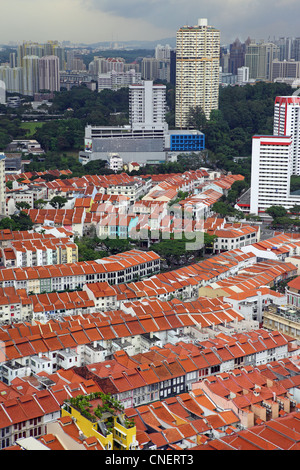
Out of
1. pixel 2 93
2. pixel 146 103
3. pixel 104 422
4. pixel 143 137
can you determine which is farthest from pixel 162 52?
pixel 104 422

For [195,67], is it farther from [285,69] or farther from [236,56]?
[236,56]

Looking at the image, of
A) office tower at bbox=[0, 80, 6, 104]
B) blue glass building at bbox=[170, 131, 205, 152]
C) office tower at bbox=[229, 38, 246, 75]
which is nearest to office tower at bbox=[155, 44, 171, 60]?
office tower at bbox=[229, 38, 246, 75]

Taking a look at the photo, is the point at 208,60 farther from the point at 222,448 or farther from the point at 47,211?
the point at 222,448

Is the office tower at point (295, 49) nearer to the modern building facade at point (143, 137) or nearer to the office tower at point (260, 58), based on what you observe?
the office tower at point (260, 58)

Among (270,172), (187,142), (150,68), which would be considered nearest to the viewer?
(270,172)

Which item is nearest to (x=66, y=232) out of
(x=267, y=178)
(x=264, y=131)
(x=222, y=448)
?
(x=267, y=178)

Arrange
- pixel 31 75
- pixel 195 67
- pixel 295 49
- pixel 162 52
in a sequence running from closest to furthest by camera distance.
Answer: pixel 195 67 < pixel 31 75 < pixel 295 49 < pixel 162 52

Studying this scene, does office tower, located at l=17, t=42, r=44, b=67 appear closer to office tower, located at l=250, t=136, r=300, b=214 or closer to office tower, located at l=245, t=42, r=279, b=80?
office tower, located at l=245, t=42, r=279, b=80
